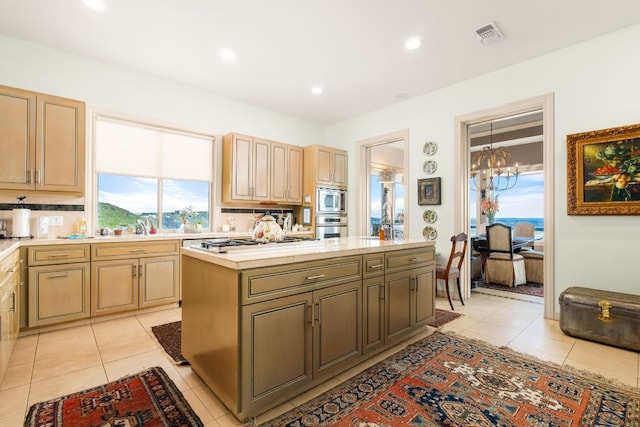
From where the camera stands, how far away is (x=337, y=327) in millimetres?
2113

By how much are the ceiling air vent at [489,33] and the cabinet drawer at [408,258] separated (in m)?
A: 2.24

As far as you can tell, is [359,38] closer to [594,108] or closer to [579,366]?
[594,108]

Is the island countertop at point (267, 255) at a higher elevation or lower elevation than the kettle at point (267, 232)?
lower

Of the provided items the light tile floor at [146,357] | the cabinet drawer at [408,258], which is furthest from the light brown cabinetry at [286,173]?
the cabinet drawer at [408,258]

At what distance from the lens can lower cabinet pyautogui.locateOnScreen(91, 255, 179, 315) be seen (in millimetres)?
3281

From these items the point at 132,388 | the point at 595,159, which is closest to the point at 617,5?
the point at 595,159

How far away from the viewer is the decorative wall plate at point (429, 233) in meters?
4.50

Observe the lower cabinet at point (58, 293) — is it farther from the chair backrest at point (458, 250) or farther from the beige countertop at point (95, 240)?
the chair backrest at point (458, 250)

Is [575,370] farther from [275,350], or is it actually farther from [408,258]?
[275,350]

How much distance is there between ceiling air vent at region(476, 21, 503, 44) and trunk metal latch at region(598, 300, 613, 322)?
2739 mm

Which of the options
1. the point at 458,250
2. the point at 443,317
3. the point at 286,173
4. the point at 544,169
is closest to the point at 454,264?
the point at 458,250

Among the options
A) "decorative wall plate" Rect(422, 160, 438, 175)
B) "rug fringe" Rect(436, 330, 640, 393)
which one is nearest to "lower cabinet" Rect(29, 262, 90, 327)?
"rug fringe" Rect(436, 330, 640, 393)

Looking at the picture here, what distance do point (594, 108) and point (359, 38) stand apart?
2.59m

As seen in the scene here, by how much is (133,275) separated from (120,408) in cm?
199
